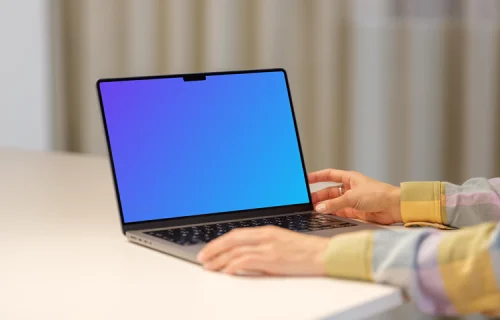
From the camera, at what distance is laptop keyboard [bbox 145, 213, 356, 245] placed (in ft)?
3.21

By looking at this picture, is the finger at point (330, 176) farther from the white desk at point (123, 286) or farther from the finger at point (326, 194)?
the white desk at point (123, 286)

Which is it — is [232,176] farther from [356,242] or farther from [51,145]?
[51,145]

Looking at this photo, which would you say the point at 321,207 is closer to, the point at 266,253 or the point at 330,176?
the point at 330,176

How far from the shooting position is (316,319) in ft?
2.39

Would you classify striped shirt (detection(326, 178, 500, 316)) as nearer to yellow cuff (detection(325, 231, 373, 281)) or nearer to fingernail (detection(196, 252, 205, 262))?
yellow cuff (detection(325, 231, 373, 281))

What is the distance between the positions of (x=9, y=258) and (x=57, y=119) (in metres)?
1.96

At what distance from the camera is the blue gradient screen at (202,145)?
1.05m

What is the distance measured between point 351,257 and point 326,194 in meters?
0.35

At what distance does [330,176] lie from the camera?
124 centimetres

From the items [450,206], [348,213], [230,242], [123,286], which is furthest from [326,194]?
[123,286]

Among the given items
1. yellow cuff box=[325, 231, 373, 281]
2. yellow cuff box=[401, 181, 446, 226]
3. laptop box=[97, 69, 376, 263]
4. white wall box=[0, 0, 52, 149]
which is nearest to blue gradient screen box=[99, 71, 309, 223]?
laptop box=[97, 69, 376, 263]

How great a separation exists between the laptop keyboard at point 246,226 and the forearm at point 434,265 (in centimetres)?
18

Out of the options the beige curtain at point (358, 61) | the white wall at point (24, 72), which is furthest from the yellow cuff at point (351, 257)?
the white wall at point (24, 72)

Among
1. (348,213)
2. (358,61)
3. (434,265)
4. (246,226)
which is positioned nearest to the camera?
(434,265)
